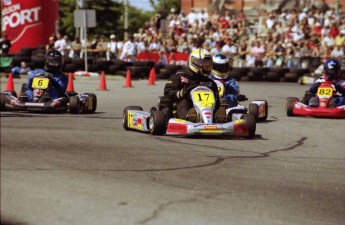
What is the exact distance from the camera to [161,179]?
22.1 ft

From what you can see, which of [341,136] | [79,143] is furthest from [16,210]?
[341,136]

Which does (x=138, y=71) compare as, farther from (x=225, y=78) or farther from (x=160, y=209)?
(x=160, y=209)

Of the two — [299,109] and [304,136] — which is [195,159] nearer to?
[304,136]

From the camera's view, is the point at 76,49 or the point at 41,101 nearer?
the point at 41,101

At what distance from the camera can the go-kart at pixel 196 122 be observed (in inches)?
430

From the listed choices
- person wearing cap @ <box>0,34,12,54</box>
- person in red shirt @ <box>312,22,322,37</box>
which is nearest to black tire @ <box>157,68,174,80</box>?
person in red shirt @ <box>312,22,322,37</box>

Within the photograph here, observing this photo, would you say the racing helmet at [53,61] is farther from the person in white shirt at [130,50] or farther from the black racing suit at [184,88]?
the person in white shirt at [130,50]

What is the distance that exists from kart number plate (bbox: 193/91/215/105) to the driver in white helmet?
0.11 metres

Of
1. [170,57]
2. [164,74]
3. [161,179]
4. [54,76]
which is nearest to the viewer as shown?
[161,179]

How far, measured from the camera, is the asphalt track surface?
541 cm

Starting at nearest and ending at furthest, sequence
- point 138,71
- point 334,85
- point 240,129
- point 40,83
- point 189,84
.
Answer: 1. point 240,129
2. point 189,84
3. point 40,83
4. point 334,85
5. point 138,71

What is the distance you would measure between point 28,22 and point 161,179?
25.4 metres

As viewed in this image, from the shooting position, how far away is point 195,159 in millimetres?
8312

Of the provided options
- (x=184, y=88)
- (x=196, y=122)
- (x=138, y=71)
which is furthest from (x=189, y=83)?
(x=138, y=71)
